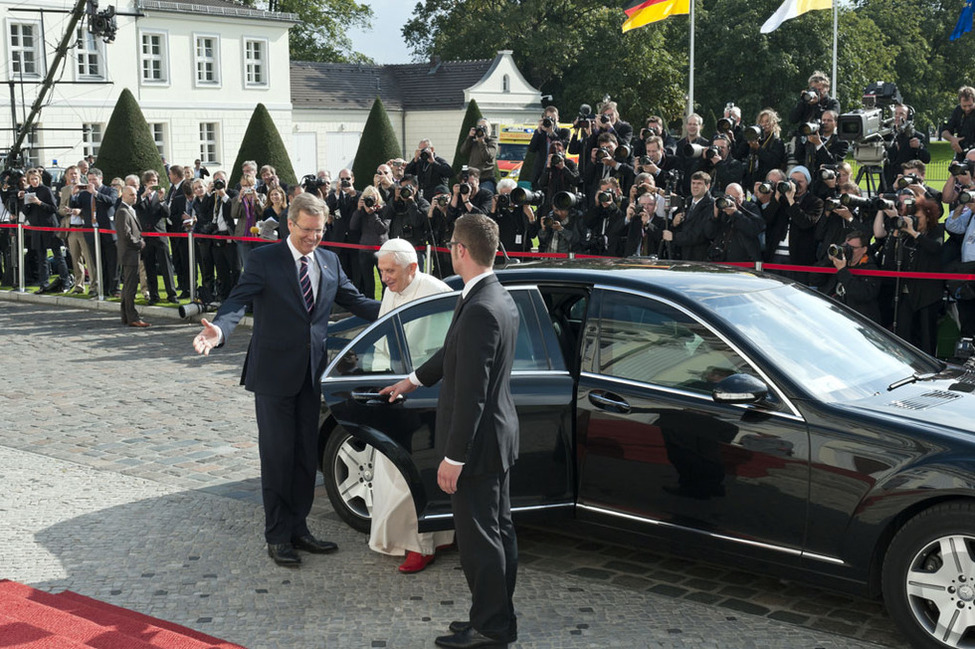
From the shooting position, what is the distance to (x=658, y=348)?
6.10 meters

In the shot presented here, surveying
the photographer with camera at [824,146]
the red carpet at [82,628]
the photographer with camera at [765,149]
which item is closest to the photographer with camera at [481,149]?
the photographer with camera at [765,149]

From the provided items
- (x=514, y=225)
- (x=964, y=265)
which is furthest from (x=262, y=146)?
(x=964, y=265)

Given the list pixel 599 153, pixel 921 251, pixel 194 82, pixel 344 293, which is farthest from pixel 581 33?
pixel 344 293

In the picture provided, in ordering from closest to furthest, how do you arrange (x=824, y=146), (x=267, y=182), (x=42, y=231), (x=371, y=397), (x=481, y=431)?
(x=481, y=431), (x=371, y=397), (x=824, y=146), (x=267, y=182), (x=42, y=231)

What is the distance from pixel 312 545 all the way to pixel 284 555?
0.23 m

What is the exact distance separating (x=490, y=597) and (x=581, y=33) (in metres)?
66.3

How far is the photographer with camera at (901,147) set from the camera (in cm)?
1576

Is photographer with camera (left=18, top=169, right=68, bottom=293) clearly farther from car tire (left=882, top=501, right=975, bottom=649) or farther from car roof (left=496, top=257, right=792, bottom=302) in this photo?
car tire (left=882, top=501, right=975, bottom=649)

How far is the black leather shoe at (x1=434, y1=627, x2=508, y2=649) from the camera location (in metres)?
5.36

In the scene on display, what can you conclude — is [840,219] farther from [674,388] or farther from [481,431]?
[481,431]

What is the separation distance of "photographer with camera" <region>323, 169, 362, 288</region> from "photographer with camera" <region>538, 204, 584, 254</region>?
2962 mm

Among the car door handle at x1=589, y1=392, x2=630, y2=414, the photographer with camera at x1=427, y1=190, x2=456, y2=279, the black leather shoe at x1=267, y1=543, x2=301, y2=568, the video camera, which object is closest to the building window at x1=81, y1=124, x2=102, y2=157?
the photographer with camera at x1=427, y1=190, x2=456, y2=279

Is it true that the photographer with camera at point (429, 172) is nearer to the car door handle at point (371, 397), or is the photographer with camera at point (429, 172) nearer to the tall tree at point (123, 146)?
the car door handle at point (371, 397)

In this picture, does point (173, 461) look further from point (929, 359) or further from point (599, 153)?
point (599, 153)
